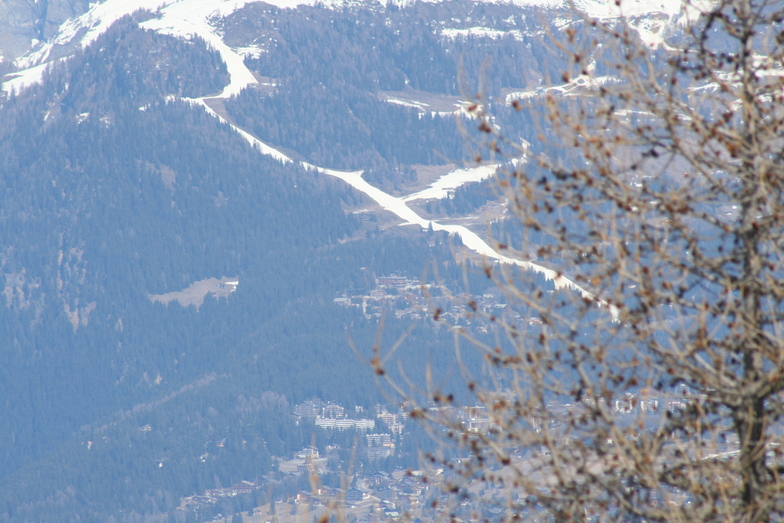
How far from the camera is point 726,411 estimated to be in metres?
13.0

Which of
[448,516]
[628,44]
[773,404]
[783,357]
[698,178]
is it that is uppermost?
[628,44]

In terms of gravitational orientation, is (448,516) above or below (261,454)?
above

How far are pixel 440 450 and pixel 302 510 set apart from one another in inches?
87.5

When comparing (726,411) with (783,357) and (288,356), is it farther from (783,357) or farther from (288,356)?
(288,356)

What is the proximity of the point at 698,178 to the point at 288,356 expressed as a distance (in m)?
183

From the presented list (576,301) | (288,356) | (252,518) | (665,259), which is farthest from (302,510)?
(288,356)

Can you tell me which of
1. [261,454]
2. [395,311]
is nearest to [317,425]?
[261,454]

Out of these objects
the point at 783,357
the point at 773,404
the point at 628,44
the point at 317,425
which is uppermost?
the point at 628,44

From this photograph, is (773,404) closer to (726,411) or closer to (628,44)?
(726,411)

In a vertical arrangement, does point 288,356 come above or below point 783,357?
below

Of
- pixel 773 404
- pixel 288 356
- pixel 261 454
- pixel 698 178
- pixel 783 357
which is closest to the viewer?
pixel 783 357

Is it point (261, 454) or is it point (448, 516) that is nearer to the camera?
point (448, 516)

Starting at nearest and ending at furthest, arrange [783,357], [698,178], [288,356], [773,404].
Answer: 1. [783,357]
2. [773,404]
3. [698,178]
4. [288,356]

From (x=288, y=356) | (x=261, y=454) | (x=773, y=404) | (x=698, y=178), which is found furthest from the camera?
(x=288, y=356)
